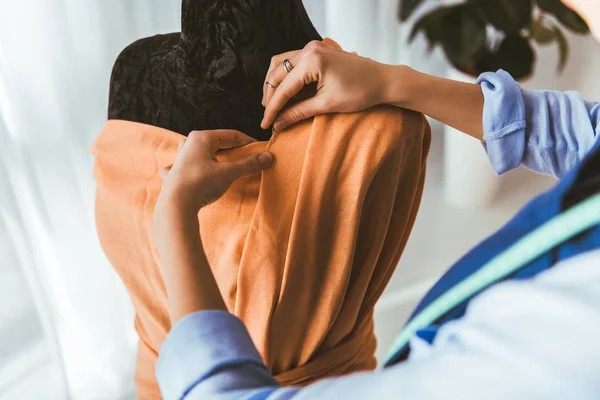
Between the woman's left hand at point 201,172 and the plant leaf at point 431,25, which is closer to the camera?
the woman's left hand at point 201,172

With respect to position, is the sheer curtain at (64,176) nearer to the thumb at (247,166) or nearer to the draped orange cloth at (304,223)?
the draped orange cloth at (304,223)

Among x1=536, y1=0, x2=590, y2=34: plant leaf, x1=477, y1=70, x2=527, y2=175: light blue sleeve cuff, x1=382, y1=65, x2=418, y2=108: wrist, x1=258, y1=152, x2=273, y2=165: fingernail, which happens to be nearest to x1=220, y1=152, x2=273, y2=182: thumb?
x1=258, y1=152, x2=273, y2=165: fingernail

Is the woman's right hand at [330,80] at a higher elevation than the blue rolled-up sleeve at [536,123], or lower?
higher

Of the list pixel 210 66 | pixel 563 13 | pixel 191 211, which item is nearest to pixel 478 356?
pixel 191 211

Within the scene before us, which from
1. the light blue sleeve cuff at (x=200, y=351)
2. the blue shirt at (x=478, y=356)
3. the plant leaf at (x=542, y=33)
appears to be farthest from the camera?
the plant leaf at (x=542, y=33)

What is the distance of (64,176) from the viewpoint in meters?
0.93

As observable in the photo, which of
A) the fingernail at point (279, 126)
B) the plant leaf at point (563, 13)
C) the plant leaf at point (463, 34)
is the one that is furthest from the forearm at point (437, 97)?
the plant leaf at point (563, 13)

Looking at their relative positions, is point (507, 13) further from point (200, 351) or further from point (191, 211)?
point (200, 351)

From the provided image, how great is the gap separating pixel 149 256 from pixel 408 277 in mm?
757

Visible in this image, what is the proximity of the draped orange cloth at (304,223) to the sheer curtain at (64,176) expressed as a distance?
0.70 ft

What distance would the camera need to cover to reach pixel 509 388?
265 millimetres

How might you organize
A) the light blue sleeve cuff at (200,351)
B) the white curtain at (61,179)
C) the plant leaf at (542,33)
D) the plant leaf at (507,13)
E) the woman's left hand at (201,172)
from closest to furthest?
the light blue sleeve cuff at (200,351), the woman's left hand at (201,172), the white curtain at (61,179), the plant leaf at (507,13), the plant leaf at (542,33)

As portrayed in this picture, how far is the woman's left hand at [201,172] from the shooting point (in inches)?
20.1

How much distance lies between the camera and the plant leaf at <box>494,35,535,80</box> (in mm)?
956
